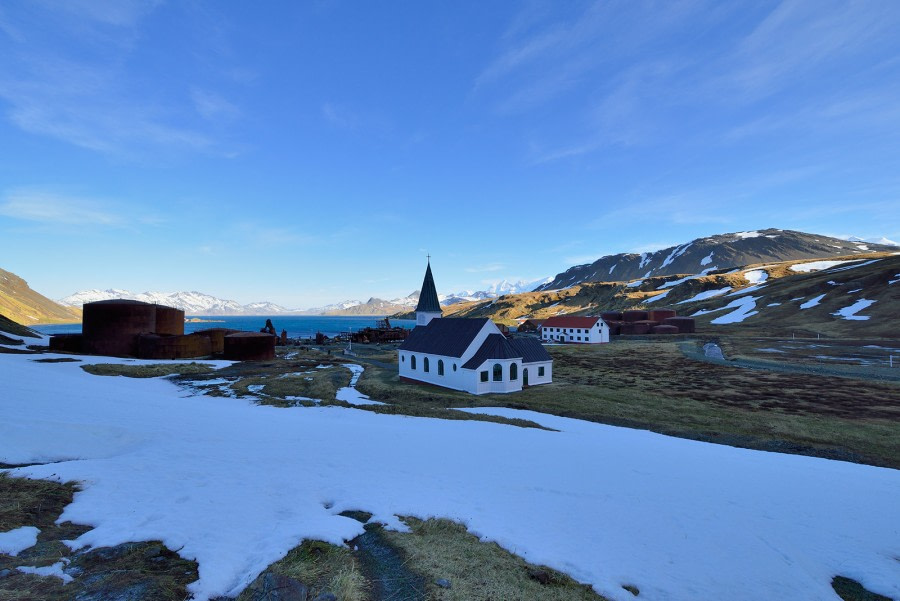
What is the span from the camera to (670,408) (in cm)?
2756

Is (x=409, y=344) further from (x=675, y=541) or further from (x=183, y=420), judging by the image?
(x=675, y=541)

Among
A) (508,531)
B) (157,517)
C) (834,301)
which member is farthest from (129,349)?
(834,301)

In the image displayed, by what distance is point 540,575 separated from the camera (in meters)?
7.30

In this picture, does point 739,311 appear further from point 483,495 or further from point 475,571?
point 475,571

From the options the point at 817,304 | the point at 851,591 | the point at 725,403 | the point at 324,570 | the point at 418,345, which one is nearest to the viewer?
the point at 324,570

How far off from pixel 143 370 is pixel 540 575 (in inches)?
1508

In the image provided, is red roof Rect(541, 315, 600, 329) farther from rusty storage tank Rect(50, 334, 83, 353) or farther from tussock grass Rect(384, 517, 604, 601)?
tussock grass Rect(384, 517, 604, 601)

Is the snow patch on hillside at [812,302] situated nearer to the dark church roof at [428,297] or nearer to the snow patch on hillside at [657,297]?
the snow patch on hillside at [657,297]

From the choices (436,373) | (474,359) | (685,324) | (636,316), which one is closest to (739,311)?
(685,324)

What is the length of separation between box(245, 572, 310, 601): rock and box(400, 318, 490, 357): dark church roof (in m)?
31.5

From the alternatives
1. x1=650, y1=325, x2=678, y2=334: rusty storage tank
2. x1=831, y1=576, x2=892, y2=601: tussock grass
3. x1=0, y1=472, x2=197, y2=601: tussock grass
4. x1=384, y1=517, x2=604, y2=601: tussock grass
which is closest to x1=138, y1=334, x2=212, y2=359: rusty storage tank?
x1=0, y1=472, x2=197, y2=601: tussock grass

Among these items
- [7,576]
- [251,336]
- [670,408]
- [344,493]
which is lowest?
[670,408]

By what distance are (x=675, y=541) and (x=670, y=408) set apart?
816 inches

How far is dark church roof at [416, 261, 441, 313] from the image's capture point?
171 ft
